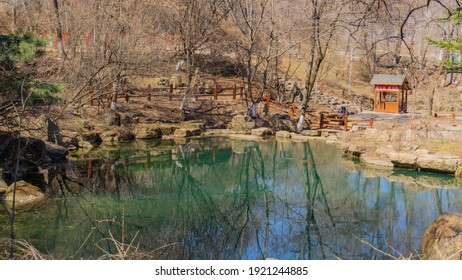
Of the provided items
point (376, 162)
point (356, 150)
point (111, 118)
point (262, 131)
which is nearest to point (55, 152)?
point (111, 118)

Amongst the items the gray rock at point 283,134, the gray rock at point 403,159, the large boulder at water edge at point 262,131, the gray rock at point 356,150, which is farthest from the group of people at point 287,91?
the gray rock at point 403,159

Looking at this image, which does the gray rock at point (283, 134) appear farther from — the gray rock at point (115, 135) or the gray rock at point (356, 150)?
the gray rock at point (115, 135)

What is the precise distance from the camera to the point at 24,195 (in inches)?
552

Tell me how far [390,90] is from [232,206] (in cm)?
1906

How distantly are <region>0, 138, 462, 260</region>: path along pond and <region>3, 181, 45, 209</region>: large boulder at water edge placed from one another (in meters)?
0.29

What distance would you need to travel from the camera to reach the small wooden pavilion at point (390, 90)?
30.6 metres

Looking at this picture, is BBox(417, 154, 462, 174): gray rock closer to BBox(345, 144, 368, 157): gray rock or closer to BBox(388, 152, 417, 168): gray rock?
BBox(388, 152, 417, 168): gray rock

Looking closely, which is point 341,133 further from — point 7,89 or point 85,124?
point 7,89

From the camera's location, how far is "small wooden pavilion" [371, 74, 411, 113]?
30.6 m

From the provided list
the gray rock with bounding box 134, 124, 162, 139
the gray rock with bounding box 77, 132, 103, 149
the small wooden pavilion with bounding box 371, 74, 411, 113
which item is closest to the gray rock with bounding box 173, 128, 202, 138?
the gray rock with bounding box 134, 124, 162, 139

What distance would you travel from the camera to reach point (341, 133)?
24.7m

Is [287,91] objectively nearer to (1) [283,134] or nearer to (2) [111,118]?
(1) [283,134]
